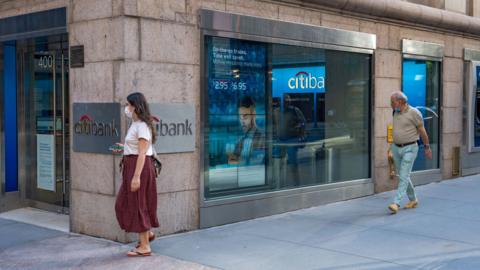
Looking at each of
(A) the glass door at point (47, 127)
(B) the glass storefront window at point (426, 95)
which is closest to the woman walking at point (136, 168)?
(A) the glass door at point (47, 127)

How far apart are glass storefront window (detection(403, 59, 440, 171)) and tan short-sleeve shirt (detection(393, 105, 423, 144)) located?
2697 millimetres

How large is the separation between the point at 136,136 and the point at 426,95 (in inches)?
303

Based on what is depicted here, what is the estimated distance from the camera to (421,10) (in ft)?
38.0

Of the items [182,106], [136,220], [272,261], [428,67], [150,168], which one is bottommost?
[272,261]

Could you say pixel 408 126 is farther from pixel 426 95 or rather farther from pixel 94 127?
pixel 94 127

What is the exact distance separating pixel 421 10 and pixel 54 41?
6733 mm

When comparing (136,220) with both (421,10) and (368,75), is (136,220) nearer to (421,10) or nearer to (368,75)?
(368,75)

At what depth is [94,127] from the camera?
7359 mm

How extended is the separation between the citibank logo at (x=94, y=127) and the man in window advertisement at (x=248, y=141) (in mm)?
1889

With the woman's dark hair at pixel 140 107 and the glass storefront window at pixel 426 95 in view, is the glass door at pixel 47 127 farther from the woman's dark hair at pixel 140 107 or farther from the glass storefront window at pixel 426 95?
the glass storefront window at pixel 426 95

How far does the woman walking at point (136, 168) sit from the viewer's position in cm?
630

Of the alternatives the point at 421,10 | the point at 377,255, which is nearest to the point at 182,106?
the point at 377,255

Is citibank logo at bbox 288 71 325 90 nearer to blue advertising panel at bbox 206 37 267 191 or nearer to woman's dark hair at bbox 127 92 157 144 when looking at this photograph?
blue advertising panel at bbox 206 37 267 191

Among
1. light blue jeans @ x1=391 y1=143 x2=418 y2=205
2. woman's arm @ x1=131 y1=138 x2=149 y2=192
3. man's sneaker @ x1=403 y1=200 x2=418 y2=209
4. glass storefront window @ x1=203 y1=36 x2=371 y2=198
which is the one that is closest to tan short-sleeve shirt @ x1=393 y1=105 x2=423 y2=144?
light blue jeans @ x1=391 y1=143 x2=418 y2=205
